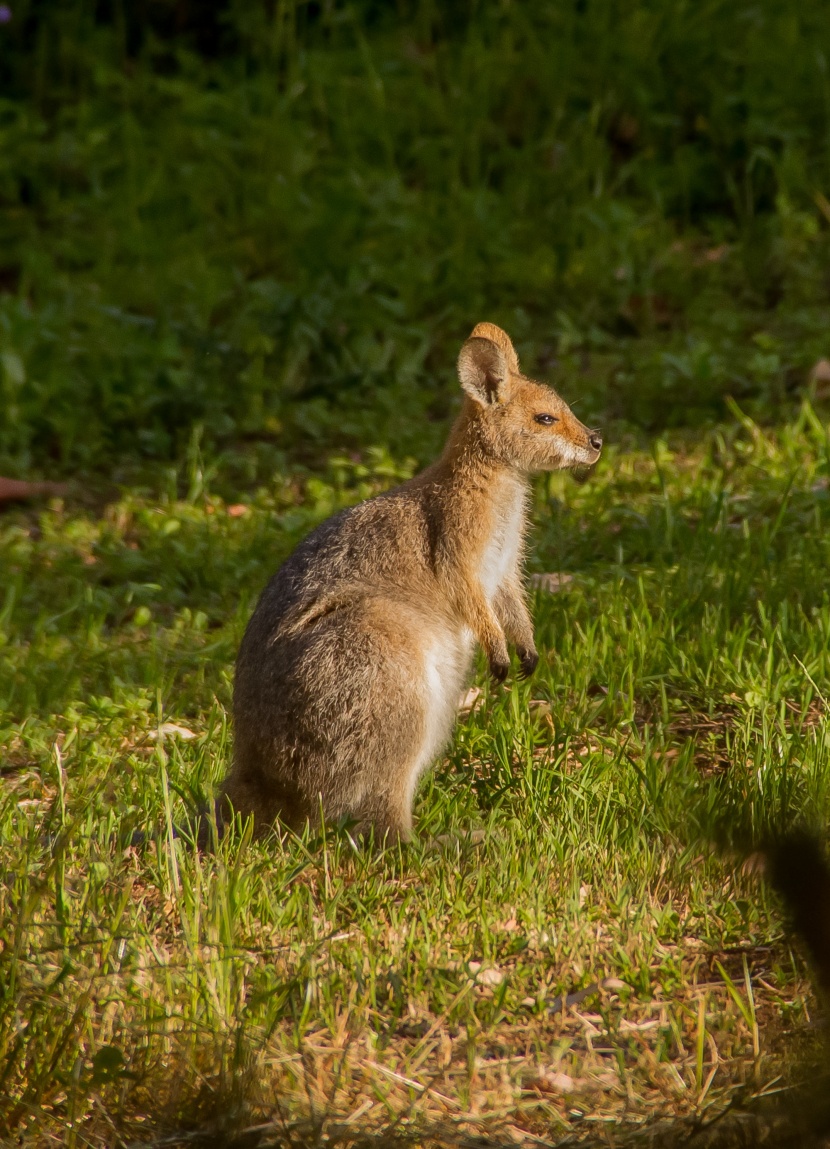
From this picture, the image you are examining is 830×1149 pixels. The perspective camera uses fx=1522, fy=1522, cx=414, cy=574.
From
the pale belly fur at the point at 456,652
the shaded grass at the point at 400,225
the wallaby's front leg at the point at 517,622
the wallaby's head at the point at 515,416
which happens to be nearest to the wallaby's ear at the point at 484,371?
the wallaby's head at the point at 515,416

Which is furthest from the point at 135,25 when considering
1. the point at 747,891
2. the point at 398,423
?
the point at 747,891

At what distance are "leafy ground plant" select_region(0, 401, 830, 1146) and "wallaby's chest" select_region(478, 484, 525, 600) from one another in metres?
0.34

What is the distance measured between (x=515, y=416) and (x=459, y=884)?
147 cm

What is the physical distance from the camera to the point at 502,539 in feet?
14.1

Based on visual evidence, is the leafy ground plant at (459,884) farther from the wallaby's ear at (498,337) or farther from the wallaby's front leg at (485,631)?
the wallaby's ear at (498,337)

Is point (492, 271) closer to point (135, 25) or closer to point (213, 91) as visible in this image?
point (213, 91)

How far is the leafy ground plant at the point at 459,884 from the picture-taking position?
2742 mm

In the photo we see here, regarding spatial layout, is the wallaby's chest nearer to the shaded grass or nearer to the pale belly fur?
the pale belly fur

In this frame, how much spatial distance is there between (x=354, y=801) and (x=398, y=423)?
3.60 meters

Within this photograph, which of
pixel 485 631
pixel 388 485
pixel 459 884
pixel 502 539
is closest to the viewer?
pixel 459 884

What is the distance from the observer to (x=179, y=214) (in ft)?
29.5

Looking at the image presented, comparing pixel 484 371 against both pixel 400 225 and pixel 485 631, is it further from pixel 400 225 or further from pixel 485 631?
pixel 400 225

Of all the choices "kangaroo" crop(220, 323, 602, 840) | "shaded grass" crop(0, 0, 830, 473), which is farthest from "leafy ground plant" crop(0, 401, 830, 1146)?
"shaded grass" crop(0, 0, 830, 473)

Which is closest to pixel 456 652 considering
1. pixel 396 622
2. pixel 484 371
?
pixel 396 622
